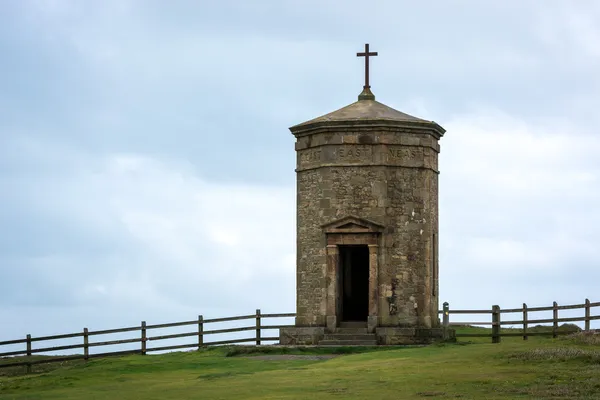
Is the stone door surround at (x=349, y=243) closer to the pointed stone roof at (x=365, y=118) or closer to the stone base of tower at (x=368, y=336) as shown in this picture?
the stone base of tower at (x=368, y=336)

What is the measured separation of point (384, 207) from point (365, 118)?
2637 millimetres

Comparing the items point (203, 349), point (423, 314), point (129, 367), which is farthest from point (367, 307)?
point (129, 367)

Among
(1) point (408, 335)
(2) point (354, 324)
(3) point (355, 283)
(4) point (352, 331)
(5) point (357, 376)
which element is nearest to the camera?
(5) point (357, 376)

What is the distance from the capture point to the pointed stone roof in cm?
3206

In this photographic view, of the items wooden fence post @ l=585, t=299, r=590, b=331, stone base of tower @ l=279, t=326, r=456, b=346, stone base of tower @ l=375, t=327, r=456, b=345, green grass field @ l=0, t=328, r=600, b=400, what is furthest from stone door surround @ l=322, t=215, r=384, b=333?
wooden fence post @ l=585, t=299, r=590, b=331

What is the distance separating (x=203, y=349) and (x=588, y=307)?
446 inches

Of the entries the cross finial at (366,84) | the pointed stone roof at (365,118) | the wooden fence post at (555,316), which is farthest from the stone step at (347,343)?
the cross finial at (366,84)

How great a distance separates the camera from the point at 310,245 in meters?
32.7

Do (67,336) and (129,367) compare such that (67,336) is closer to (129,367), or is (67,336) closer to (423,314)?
Answer: (129,367)

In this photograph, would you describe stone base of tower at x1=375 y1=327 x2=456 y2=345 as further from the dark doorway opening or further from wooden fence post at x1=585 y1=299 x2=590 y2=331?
wooden fence post at x1=585 y1=299 x2=590 y2=331

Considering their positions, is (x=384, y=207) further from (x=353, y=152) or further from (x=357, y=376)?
(x=357, y=376)

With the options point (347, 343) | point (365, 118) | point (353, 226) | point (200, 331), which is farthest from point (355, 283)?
point (365, 118)

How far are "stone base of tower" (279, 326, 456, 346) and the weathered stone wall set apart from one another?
408mm

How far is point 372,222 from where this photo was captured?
3188 cm
